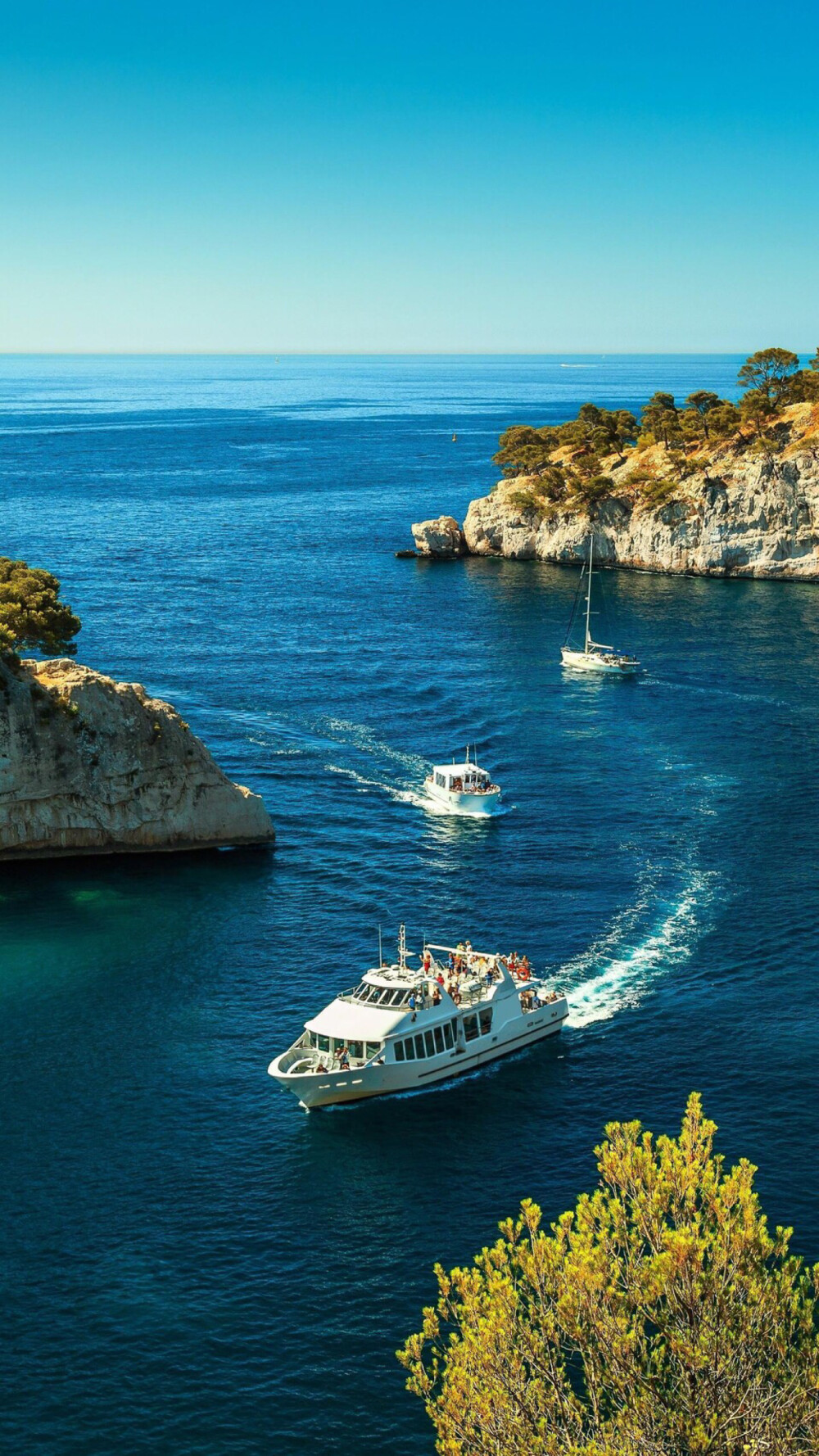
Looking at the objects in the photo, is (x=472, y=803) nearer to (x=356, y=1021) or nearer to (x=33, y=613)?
(x=33, y=613)

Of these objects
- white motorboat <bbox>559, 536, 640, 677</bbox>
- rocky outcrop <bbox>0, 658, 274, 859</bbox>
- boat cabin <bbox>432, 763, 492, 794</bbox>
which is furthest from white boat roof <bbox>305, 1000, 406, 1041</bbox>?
white motorboat <bbox>559, 536, 640, 677</bbox>

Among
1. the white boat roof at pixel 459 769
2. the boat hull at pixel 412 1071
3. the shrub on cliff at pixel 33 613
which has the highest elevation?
the shrub on cliff at pixel 33 613

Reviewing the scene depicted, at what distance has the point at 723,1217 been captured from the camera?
108 feet

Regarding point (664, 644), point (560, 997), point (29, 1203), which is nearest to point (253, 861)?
point (560, 997)

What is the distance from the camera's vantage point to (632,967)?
8038cm

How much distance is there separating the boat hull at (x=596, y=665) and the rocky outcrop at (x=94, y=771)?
64.0m

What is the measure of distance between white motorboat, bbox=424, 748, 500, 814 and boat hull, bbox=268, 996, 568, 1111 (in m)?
31.6

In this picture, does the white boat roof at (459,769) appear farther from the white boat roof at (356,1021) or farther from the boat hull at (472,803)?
the white boat roof at (356,1021)

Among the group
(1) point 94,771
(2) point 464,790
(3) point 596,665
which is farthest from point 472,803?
(3) point 596,665

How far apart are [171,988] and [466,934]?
1853 cm

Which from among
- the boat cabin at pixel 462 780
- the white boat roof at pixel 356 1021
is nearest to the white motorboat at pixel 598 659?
the boat cabin at pixel 462 780

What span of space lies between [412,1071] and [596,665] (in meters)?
87.3

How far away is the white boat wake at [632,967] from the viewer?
76375 millimetres

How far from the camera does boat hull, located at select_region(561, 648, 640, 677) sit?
489 ft
